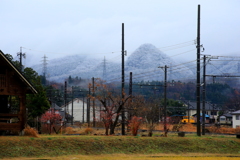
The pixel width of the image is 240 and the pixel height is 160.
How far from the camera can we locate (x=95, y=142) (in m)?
29.5

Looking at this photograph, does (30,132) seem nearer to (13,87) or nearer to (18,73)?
(13,87)

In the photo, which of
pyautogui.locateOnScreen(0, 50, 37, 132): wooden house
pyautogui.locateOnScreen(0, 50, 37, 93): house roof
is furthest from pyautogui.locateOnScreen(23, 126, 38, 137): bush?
pyautogui.locateOnScreen(0, 50, 37, 93): house roof

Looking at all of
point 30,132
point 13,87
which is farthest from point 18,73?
point 30,132

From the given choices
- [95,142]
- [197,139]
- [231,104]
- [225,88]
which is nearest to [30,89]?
[95,142]

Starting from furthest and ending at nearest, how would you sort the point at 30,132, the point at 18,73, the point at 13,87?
1. the point at 30,132
2. the point at 13,87
3. the point at 18,73

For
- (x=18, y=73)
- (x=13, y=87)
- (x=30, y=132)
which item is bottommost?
(x=30, y=132)

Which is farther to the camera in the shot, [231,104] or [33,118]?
[231,104]

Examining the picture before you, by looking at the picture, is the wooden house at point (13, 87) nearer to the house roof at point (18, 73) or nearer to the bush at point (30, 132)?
the house roof at point (18, 73)

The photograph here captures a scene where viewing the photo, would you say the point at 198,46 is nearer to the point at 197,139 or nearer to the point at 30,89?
the point at 197,139

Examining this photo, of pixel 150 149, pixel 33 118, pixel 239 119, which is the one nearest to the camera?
pixel 150 149

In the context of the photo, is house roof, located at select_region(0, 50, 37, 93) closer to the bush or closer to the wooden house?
the wooden house

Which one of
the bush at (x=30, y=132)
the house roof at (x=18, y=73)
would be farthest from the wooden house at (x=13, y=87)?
the bush at (x=30, y=132)

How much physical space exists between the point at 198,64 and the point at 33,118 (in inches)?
1000

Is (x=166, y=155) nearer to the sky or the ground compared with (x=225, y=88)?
nearer to the ground
